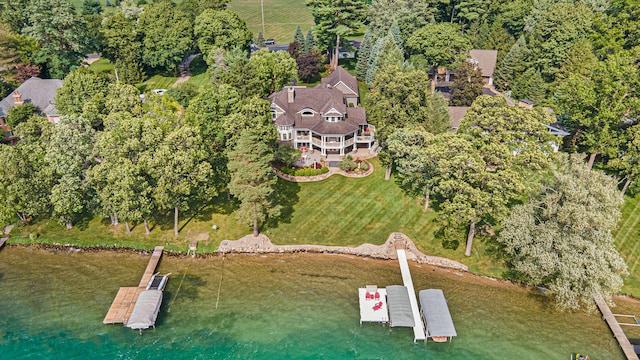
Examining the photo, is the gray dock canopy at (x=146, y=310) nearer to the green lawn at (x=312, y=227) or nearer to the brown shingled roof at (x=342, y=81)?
the green lawn at (x=312, y=227)

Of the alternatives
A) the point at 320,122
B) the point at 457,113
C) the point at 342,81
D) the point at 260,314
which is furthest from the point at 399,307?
the point at 342,81

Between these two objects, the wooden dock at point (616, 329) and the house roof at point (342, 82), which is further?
the house roof at point (342, 82)

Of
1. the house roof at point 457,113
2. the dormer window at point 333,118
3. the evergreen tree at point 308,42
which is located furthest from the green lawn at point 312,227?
the evergreen tree at point 308,42

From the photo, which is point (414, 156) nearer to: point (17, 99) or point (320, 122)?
point (320, 122)

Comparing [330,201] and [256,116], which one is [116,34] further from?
[330,201]

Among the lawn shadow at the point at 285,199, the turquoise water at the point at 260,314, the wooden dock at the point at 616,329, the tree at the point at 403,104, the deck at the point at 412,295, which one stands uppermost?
the tree at the point at 403,104

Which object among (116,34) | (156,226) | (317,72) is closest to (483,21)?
(317,72)
